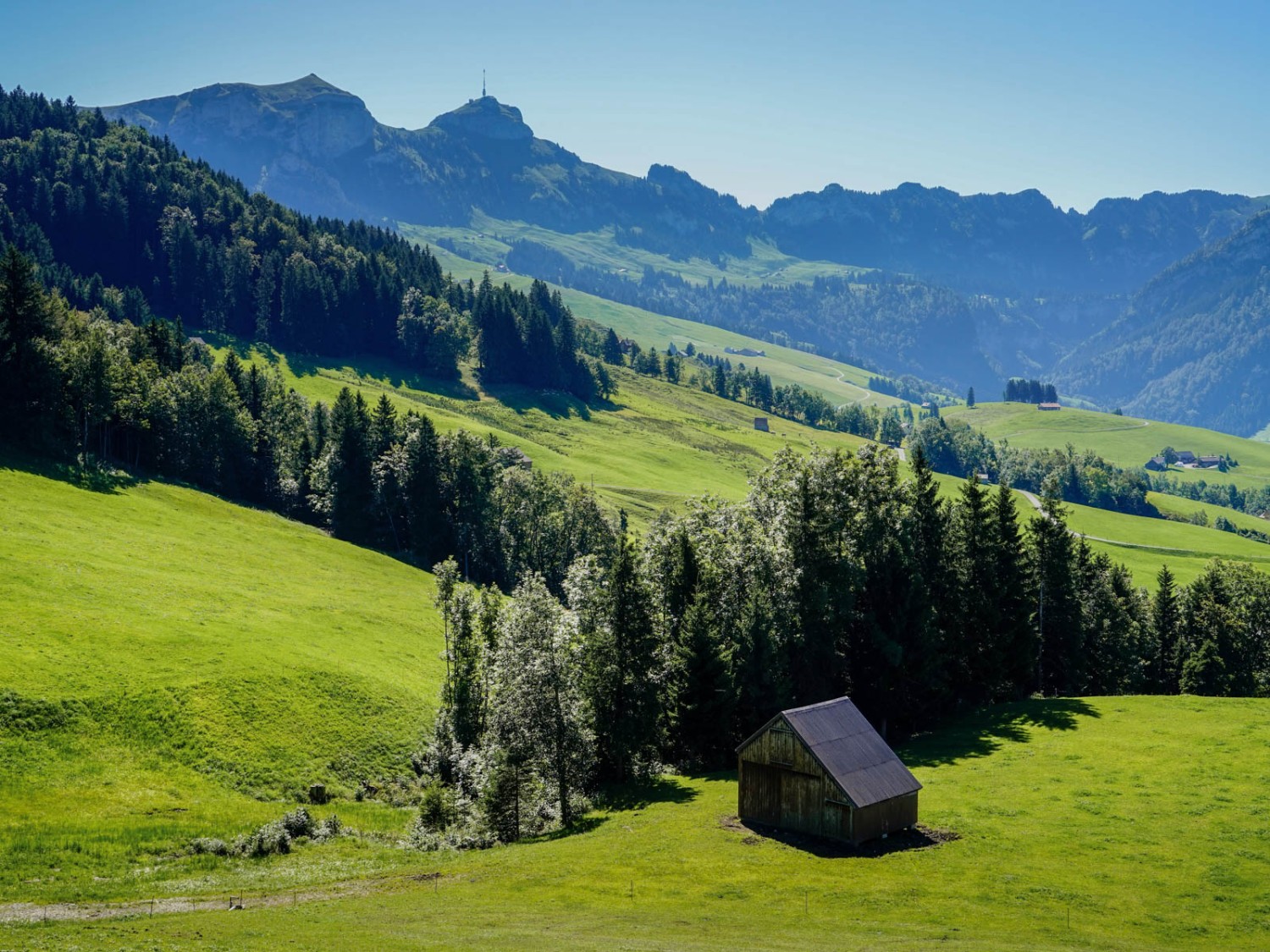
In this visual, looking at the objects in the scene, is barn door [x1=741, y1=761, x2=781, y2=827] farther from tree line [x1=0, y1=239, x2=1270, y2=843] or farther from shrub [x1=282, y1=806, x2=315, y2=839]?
shrub [x1=282, y1=806, x2=315, y2=839]

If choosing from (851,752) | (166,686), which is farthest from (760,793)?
(166,686)

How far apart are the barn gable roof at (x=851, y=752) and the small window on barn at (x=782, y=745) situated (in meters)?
0.56

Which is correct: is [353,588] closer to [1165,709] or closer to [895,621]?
[895,621]

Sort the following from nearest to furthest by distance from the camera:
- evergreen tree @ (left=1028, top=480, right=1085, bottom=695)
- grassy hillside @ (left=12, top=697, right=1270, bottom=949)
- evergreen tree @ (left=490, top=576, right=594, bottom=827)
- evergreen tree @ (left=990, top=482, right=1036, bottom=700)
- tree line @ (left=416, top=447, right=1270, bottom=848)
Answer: grassy hillside @ (left=12, top=697, right=1270, bottom=949)
evergreen tree @ (left=490, top=576, right=594, bottom=827)
tree line @ (left=416, top=447, right=1270, bottom=848)
evergreen tree @ (left=990, top=482, right=1036, bottom=700)
evergreen tree @ (left=1028, top=480, right=1085, bottom=695)

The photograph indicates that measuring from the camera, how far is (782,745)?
179 ft

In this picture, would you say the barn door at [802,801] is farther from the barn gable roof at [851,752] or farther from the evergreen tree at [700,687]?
the evergreen tree at [700,687]

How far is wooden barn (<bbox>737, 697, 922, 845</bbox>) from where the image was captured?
51.1 metres

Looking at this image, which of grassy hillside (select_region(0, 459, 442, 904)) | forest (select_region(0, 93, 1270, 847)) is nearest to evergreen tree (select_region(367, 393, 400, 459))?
forest (select_region(0, 93, 1270, 847))

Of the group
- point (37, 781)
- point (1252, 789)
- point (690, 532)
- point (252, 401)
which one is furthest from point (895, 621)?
point (252, 401)

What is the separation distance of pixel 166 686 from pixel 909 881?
4826 centimetres

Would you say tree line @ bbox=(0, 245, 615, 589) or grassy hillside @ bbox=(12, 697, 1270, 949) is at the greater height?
tree line @ bbox=(0, 245, 615, 589)

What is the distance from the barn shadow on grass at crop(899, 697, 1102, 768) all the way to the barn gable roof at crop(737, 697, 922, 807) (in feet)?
37.2

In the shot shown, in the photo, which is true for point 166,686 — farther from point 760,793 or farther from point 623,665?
point 760,793

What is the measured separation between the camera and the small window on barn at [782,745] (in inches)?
2127
